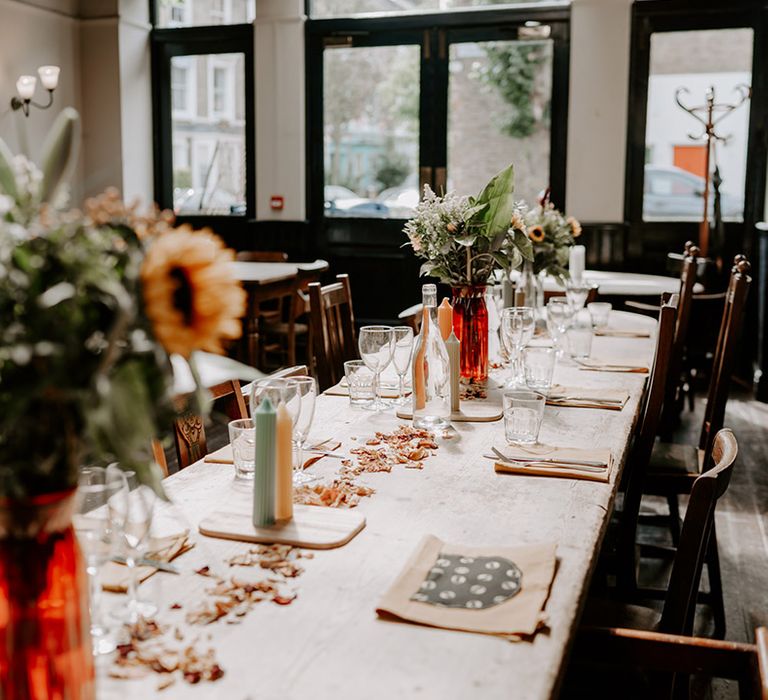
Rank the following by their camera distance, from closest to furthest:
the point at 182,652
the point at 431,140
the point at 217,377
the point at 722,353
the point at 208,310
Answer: the point at 208,310, the point at 182,652, the point at 217,377, the point at 722,353, the point at 431,140

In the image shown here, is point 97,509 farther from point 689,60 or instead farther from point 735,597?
point 689,60

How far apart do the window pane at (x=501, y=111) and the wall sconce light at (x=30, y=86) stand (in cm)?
303

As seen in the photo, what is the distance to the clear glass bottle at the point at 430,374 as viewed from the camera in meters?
2.27

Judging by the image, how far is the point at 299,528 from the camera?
1501 mm

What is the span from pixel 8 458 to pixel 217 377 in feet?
4.02

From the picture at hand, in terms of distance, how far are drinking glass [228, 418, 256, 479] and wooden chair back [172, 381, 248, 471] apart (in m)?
0.22

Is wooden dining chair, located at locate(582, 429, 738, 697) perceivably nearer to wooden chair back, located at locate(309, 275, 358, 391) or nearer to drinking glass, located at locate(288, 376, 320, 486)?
drinking glass, located at locate(288, 376, 320, 486)

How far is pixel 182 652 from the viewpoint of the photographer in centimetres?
111

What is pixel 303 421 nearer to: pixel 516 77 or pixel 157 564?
pixel 157 564

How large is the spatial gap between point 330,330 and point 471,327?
2.69 feet

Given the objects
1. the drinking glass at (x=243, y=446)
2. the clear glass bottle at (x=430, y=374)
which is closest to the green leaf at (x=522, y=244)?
the clear glass bottle at (x=430, y=374)

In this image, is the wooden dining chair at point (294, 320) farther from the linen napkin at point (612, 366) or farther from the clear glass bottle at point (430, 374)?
the clear glass bottle at point (430, 374)

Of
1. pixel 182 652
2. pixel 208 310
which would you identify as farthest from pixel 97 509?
pixel 208 310

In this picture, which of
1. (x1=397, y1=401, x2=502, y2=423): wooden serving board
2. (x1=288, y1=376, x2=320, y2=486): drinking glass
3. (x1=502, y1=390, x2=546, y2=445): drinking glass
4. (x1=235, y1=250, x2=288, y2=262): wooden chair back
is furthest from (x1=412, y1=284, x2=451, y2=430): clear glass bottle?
(x1=235, y1=250, x2=288, y2=262): wooden chair back
